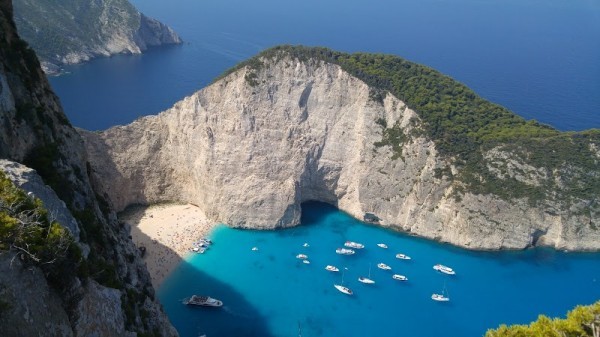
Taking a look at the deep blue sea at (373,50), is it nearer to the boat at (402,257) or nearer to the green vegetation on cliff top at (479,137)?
the boat at (402,257)

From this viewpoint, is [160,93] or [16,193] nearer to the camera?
[16,193]

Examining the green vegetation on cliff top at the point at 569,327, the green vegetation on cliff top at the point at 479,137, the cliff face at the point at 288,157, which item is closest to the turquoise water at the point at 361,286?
the cliff face at the point at 288,157

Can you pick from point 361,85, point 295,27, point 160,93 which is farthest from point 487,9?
point 361,85

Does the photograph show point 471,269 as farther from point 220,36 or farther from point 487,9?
point 487,9

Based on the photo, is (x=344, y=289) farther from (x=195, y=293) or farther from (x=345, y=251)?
(x=195, y=293)

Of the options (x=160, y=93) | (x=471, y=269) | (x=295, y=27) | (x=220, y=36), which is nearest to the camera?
(x=471, y=269)

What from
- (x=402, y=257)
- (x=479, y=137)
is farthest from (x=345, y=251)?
(x=479, y=137)

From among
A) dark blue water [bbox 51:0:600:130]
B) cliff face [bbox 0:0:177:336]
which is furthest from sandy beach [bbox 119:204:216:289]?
dark blue water [bbox 51:0:600:130]
